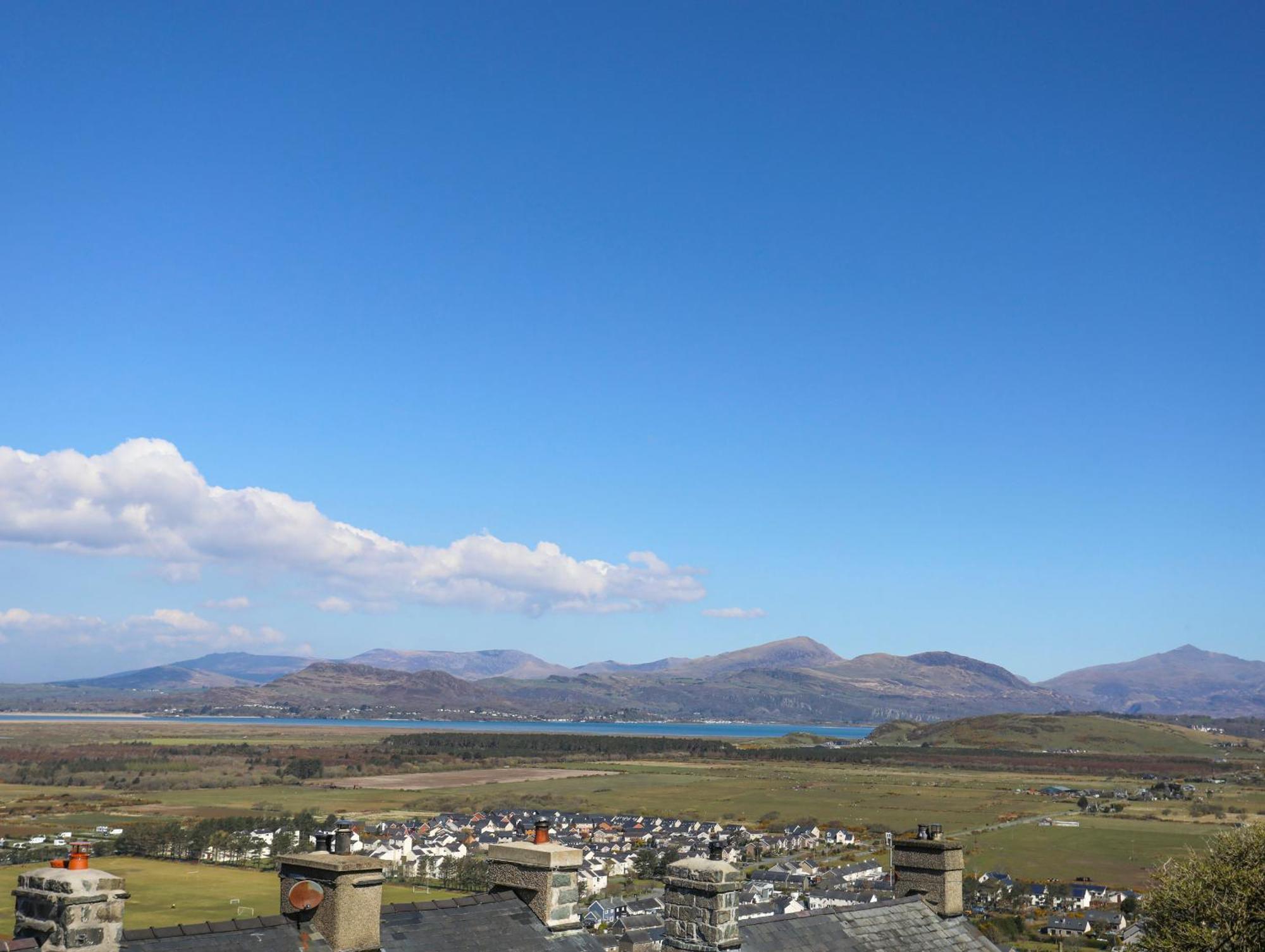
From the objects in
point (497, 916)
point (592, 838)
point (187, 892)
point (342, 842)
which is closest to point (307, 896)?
point (342, 842)

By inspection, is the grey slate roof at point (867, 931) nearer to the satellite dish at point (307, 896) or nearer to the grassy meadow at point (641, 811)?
the satellite dish at point (307, 896)

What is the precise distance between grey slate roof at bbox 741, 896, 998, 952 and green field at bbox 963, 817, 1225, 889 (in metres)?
86.6

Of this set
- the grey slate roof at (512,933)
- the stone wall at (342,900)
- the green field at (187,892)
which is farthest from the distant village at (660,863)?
the stone wall at (342,900)

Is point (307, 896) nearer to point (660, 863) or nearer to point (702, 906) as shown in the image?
point (702, 906)

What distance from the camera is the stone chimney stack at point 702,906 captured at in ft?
45.5

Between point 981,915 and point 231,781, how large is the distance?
15768 centimetres

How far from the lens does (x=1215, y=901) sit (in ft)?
95.1

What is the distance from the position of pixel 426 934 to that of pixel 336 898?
5.09ft

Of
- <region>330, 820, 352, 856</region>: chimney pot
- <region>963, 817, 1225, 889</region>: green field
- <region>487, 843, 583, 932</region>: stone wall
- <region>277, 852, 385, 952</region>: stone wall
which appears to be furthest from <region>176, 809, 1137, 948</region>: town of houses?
<region>277, 852, 385, 952</region>: stone wall

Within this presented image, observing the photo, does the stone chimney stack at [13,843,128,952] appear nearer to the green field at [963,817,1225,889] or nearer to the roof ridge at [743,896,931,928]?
the roof ridge at [743,896,931,928]

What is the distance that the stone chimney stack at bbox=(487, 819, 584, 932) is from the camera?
14531 millimetres

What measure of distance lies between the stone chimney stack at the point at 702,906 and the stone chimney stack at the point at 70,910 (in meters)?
6.73

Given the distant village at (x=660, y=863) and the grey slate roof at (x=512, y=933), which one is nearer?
the grey slate roof at (x=512, y=933)

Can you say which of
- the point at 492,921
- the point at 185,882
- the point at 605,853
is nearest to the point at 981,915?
the point at 605,853
